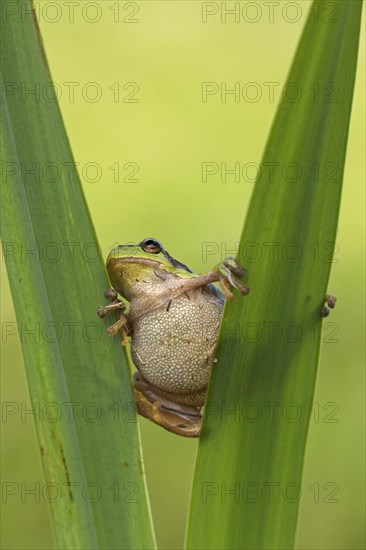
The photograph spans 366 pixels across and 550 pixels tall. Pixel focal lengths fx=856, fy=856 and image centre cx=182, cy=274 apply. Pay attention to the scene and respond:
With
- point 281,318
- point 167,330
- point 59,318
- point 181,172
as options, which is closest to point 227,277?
point 281,318

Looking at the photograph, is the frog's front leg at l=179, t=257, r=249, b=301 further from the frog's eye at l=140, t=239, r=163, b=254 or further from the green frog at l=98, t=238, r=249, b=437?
the frog's eye at l=140, t=239, r=163, b=254

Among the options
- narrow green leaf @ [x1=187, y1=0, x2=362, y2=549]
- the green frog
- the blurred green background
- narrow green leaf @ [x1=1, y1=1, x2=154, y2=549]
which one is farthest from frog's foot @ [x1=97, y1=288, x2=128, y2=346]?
the blurred green background

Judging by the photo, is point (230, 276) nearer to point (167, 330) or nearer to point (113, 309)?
point (113, 309)

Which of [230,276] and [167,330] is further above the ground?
[230,276]

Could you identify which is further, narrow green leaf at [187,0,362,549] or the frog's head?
the frog's head

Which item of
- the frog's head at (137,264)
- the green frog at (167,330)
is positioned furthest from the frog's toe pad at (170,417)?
the frog's head at (137,264)

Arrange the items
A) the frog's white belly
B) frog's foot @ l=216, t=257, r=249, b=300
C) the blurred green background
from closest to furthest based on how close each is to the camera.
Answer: frog's foot @ l=216, t=257, r=249, b=300
the frog's white belly
the blurred green background

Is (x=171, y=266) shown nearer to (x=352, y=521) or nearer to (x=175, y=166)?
(x=175, y=166)

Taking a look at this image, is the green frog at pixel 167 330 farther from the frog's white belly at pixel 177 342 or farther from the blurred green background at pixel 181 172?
the blurred green background at pixel 181 172
